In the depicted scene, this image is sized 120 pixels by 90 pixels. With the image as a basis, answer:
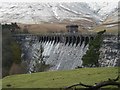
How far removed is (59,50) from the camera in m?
85.2

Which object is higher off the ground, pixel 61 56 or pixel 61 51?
pixel 61 56

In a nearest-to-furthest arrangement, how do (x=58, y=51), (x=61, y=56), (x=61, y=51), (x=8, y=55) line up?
1. (x=8, y=55)
2. (x=61, y=56)
3. (x=61, y=51)
4. (x=58, y=51)

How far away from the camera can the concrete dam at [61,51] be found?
60.1 m

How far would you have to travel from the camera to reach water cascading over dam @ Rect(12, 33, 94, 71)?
216 feet

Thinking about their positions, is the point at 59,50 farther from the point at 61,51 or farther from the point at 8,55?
the point at 8,55

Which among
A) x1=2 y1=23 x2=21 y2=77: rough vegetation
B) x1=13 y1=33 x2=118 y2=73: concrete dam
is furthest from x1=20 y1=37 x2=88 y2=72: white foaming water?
x1=2 y1=23 x2=21 y2=77: rough vegetation

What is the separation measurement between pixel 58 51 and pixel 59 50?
610mm

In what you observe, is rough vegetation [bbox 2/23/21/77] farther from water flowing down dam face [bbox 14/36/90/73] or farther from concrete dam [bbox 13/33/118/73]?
water flowing down dam face [bbox 14/36/90/73]

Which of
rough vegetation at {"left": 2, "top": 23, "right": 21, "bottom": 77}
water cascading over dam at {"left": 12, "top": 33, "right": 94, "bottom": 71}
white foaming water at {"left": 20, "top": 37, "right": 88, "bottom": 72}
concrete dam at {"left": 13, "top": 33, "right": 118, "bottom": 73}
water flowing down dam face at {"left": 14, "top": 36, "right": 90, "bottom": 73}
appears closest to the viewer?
rough vegetation at {"left": 2, "top": 23, "right": 21, "bottom": 77}

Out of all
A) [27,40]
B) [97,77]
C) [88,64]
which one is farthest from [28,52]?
[97,77]

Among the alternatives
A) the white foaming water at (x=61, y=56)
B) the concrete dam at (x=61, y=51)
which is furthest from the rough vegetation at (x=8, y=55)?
the white foaming water at (x=61, y=56)

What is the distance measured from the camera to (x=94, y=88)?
26.9ft

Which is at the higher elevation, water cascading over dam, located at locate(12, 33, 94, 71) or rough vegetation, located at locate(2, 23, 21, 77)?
rough vegetation, located at locate(2, 23, 21, 77)

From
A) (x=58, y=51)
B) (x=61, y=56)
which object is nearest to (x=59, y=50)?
(x=58, y=51)
